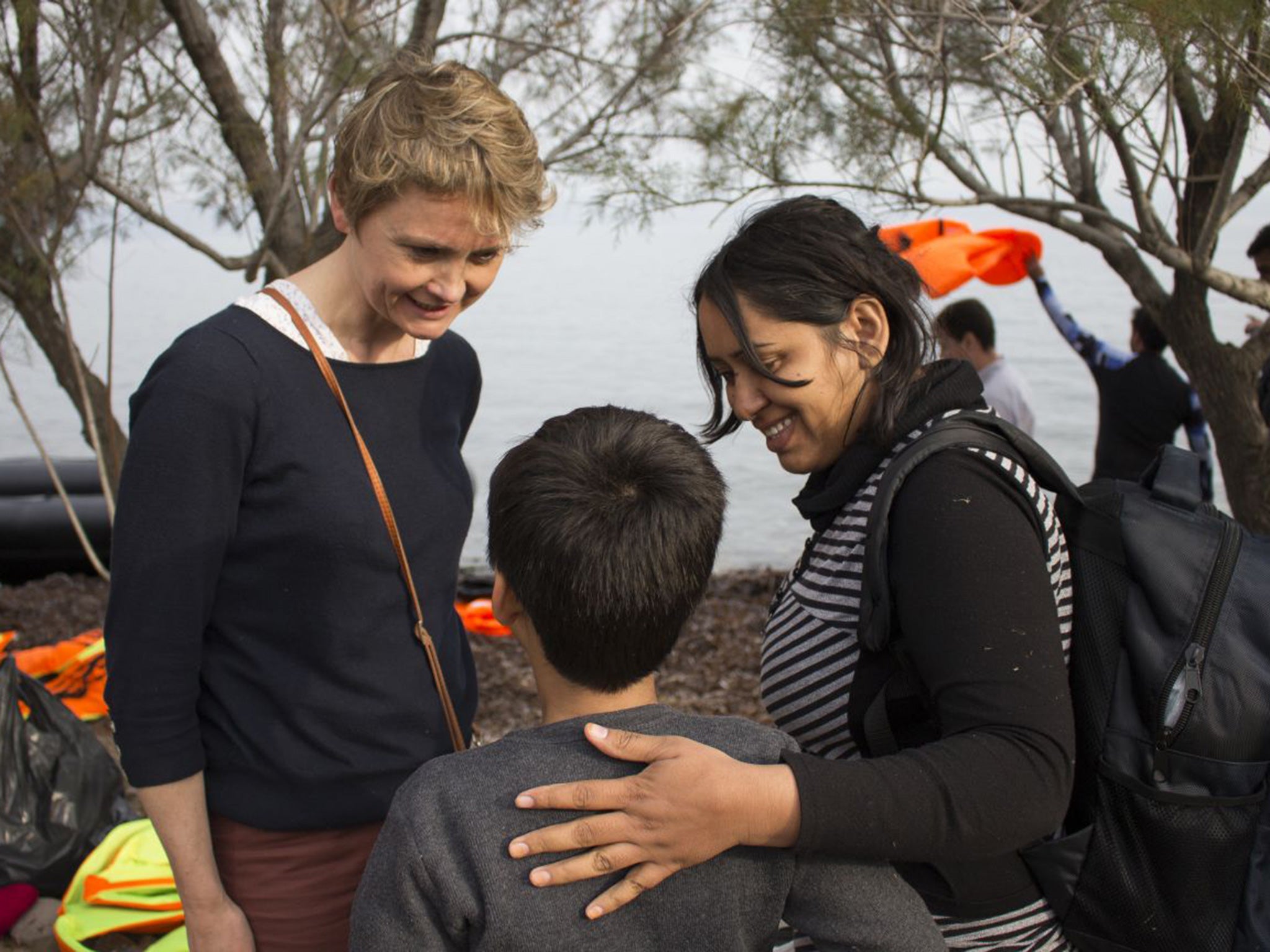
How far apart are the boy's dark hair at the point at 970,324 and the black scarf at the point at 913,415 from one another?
4.77 m

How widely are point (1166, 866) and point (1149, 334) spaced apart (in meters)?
5.44

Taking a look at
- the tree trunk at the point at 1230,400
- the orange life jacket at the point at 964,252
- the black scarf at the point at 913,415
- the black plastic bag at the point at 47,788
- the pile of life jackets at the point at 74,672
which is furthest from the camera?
the pile of life jackets at the point at 74,672

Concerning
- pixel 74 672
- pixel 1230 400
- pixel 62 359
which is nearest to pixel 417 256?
pixel 1230 400

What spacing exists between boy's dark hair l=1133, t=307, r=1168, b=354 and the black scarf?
5.14 m

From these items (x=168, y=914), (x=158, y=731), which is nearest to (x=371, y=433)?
(x=158, y=731)

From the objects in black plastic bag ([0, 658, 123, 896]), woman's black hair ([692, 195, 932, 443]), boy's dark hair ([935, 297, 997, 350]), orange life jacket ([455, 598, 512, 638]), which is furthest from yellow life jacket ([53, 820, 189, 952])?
boy's dark hair ([935, 297, 997, 350])

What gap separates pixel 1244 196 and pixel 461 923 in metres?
3.36

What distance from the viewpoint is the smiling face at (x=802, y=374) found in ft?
4.90

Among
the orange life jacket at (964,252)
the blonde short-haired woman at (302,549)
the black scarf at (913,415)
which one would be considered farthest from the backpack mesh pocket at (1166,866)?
the orange life jacket at (964,252)

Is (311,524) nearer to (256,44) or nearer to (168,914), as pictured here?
(168,914)

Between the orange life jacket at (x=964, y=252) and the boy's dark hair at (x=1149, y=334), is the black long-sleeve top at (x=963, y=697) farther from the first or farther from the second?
the boy's dark hair at (x=1149, y=334)

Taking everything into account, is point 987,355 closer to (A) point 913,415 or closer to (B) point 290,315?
(A) point 913,415

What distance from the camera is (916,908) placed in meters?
1.29

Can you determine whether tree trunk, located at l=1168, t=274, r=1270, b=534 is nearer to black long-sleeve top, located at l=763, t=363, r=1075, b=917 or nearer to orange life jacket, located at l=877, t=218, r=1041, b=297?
orange life jacket, located at l=877, t=218, r=1041, b=297
